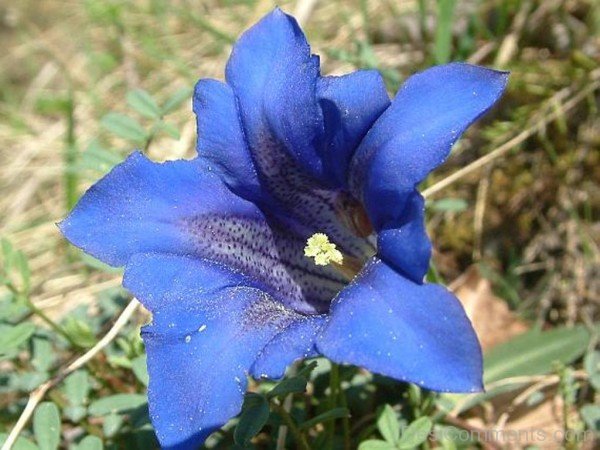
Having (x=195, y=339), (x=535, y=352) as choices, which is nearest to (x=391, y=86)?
(x=535, y=352)

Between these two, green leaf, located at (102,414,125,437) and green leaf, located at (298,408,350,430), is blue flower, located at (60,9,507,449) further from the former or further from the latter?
green leaf, located at (102,414,125,437)

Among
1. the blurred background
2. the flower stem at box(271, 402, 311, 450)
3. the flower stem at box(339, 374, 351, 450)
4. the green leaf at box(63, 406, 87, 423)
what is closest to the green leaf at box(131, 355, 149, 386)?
the blurred background

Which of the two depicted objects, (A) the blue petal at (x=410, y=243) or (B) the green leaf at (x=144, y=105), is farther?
(B) the green leaf at (x=144, y=105)

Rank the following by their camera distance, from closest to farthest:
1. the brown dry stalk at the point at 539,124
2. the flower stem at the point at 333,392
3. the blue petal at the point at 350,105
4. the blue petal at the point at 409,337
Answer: the blue petal at the point at 409,337 → the blue petal at the point at 350,105 → the flower stem at the point at 333,392 → the brown dry stalk at the point at 539,124

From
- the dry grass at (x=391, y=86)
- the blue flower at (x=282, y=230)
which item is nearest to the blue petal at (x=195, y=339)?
the blue flower at (x=282, y=230)

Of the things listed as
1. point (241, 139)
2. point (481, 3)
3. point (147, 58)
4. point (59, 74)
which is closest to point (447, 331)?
point (241, 139)

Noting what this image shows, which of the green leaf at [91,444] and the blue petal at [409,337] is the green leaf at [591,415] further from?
the green leaf at [91,444]
